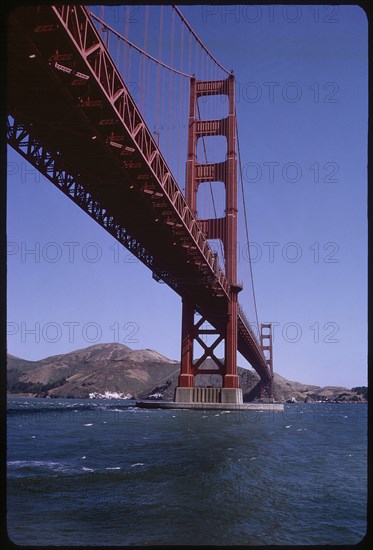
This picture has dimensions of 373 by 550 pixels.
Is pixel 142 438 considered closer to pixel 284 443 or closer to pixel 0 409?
pixel 284 443

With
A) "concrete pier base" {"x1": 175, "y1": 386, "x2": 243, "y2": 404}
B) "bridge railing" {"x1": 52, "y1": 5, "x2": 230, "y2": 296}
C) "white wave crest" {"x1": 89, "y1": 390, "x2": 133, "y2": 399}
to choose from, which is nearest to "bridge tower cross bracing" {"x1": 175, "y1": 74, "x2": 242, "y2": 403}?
"concrete pier base" {"x1": 175, "y1": 386, "x2": 243, "y2": 404}

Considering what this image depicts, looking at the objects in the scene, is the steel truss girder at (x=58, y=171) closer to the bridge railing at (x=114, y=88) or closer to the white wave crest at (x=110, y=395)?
the bridge railing at (x=114, y=88)


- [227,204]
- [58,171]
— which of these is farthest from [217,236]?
[58,171]

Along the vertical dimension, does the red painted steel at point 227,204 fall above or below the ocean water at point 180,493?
above

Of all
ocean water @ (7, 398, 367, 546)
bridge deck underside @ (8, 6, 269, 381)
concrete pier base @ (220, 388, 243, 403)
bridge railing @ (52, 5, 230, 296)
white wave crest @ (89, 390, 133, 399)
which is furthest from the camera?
white wave crest @ (89, 390, 133, 399)

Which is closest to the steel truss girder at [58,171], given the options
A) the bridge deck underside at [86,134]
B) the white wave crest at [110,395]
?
the bridge deck underside at [86,134]

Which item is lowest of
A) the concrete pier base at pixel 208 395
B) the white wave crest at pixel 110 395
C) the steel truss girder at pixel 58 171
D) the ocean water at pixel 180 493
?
the white wave crest at pixel 110 395

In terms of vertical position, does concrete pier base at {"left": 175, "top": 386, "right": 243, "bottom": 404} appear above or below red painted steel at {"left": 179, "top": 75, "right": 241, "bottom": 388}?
below

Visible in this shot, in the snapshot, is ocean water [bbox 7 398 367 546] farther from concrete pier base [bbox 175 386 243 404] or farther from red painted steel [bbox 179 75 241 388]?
red painted steel [bbox 179 75 241 388]

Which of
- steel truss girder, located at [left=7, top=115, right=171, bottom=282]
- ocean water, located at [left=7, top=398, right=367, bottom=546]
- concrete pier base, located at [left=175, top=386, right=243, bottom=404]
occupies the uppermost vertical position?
steel truss girder, located at [left=7, top=115, right=171, bottom=282]
